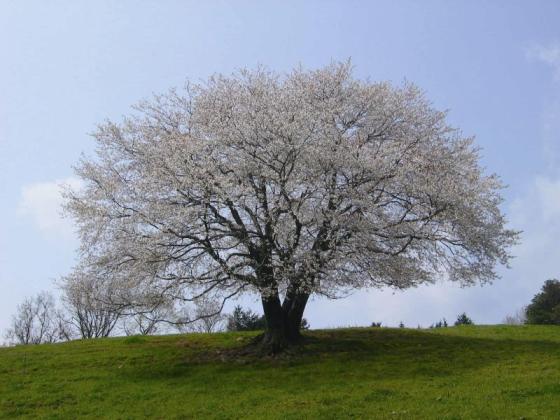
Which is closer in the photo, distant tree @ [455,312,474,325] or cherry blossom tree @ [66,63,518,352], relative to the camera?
cherry blossom tree @ [66,63,518,352]

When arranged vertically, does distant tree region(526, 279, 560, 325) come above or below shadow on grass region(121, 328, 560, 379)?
above

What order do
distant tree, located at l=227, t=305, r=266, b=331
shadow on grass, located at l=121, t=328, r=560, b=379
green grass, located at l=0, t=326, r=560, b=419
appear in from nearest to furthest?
green grass, located at l=0, t=326, r=560, b=419, shadow on grass, located at l=121, t=328, r=560, b=379, distant tree, located at l=227, t=305, r=266, b=331

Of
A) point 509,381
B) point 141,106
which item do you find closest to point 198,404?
point 509,381

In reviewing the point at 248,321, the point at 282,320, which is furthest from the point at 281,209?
the point at 248,321

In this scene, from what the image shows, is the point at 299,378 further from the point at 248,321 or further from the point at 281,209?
the point at 248,321

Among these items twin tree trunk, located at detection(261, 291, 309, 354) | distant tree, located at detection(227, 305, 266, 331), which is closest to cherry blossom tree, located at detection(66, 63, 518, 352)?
twin tree trunk, located at detection(261, 291, 309, 354)

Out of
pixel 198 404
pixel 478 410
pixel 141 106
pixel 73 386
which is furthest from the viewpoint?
pixel 141 106

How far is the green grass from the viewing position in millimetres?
17797

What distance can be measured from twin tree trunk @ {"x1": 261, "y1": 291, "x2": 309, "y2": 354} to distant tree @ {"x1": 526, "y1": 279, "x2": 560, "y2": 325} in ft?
92.1

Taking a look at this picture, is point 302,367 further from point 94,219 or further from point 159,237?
point 94,219

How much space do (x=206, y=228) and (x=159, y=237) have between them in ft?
6.00

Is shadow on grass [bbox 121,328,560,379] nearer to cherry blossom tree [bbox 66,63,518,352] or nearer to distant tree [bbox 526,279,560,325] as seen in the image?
cherry blossom tree [bbox 66,63,518,352]

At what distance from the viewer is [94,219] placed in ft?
81.7

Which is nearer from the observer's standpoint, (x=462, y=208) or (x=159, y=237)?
(x=159, y=237)
